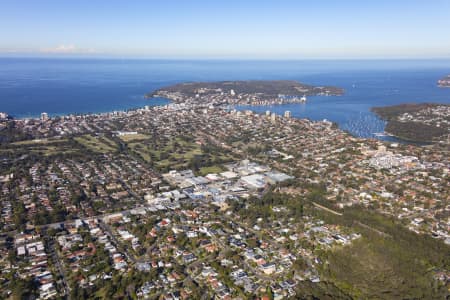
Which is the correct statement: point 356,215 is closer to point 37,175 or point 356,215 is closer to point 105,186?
point 105,186

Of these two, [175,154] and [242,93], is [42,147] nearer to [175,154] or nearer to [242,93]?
[175,154]

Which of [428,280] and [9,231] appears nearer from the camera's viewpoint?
[428,280]

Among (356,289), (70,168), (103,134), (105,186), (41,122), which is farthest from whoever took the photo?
(41,122)

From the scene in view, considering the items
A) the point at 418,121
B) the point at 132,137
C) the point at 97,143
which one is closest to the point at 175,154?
the point at 132,137

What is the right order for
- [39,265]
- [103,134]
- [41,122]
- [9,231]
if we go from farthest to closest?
[41,122], [103,134], [9,231], [39,265]

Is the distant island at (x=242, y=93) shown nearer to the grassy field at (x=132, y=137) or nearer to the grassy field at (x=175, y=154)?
the grassy field at (x=132, y=137)

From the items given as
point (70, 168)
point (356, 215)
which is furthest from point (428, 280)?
point (70, 168)

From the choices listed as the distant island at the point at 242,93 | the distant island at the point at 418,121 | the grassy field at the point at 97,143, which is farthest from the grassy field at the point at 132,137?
the distant island at the point at 418,121
